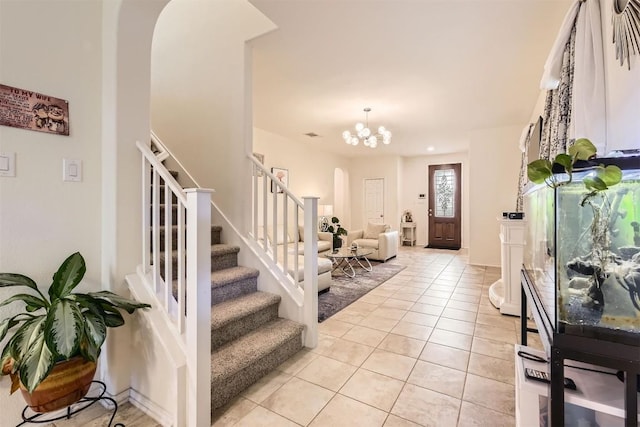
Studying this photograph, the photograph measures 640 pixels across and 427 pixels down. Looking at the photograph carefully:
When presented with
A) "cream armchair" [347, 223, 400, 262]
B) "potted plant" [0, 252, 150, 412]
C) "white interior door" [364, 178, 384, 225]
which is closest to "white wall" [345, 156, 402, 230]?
"white interior door" [364, 178, 384, 225]

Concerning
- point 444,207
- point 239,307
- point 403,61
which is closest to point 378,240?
point 444,207

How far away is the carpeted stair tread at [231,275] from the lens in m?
2.15

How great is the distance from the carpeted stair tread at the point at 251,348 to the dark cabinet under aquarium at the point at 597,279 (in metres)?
1.54

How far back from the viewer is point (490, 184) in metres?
5.52

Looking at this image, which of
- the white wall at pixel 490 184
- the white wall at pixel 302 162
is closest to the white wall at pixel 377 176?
the white wall at pixel 302 162

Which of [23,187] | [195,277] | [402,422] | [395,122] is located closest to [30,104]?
[23,187]

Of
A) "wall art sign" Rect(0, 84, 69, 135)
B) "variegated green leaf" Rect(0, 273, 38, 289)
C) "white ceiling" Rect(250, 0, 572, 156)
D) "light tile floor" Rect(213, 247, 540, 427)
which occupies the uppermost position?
"white ceiling" Rect(250, 0, 572, 156)

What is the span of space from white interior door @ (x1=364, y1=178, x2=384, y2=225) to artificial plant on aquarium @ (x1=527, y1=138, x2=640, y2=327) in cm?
736

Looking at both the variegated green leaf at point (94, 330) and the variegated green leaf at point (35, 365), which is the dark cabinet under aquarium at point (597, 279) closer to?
the variegated green leaf at point (94, 330)

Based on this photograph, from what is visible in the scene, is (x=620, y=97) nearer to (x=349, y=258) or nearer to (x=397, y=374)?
(x=397, y=374)

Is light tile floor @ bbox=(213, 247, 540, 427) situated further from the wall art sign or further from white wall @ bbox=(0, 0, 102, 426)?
the wall art sign

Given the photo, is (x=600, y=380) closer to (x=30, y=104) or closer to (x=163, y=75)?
(x=30, y=104)

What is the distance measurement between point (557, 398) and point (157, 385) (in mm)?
1803

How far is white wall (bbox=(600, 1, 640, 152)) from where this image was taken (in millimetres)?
1277
